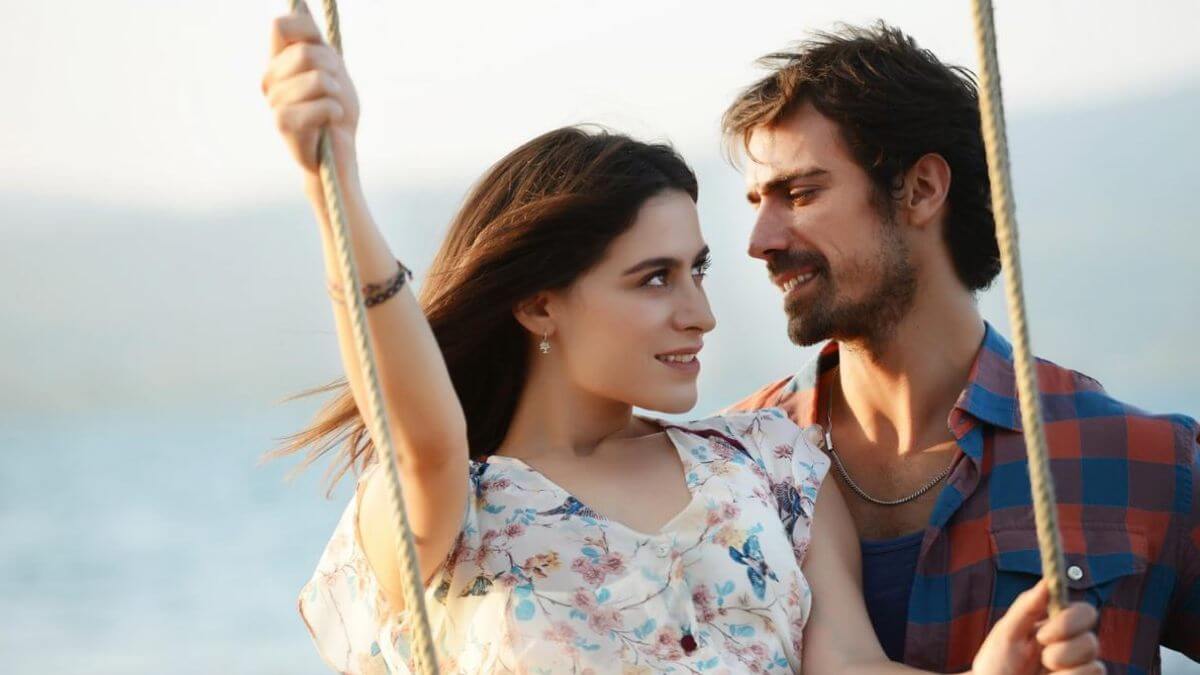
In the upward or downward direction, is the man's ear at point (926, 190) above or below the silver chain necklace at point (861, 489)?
above

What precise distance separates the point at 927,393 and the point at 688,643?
938mm

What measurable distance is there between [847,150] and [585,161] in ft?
2.50

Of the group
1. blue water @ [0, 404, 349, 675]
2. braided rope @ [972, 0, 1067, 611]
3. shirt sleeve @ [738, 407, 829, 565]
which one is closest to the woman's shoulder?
shirt sleeve @ [738, 407, 829, 565]

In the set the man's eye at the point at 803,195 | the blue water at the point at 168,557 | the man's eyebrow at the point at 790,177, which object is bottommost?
the blue water at the point at 168,557

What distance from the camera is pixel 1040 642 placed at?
6.09 ft

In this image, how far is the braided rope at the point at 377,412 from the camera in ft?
5.69

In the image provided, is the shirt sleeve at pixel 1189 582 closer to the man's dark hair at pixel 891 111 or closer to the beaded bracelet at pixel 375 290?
the man's dark hair at pixel 891 111

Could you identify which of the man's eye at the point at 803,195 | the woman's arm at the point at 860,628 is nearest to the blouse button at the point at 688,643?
the woman's arm at the point at 860,628

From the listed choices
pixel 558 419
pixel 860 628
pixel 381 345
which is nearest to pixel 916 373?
pixel 860 628

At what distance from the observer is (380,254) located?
190cm

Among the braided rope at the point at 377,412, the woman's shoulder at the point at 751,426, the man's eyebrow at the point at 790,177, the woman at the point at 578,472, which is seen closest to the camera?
the braided rope at the point at 377,412

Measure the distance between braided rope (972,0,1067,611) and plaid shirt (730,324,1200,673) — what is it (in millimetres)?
920

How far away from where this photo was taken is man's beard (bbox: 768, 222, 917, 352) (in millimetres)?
3025

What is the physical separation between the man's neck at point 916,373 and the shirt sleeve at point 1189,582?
0.41 meters
